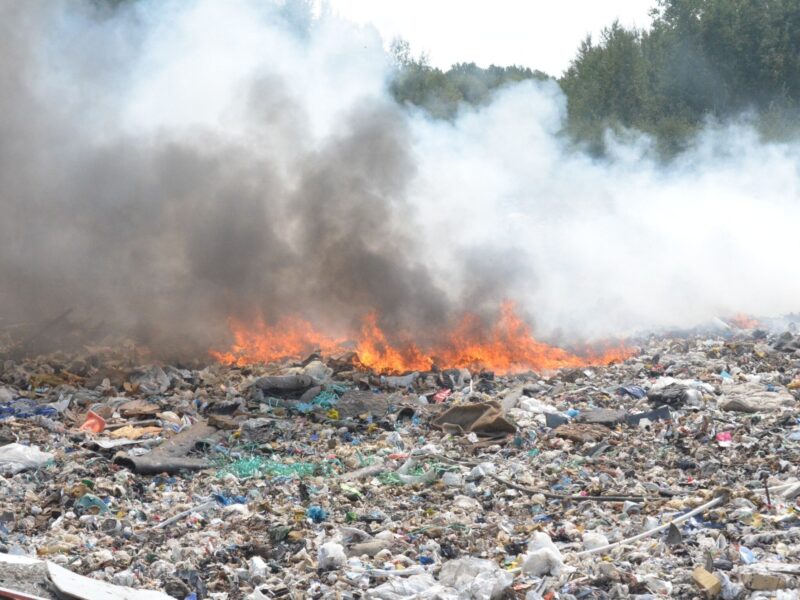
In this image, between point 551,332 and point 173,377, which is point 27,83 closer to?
point 173,377

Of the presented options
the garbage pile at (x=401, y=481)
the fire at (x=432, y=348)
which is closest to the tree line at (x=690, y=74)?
the fire at (x=432, y=348)

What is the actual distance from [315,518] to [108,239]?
26.0 ft

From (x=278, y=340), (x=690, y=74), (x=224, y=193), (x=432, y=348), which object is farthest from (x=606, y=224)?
(x=690, y=74)

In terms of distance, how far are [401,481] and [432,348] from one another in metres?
4.77

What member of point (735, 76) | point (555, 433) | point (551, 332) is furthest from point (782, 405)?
point (735, 76)

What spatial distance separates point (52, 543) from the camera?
575 centimetres

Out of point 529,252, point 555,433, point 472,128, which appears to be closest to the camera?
point 555,433

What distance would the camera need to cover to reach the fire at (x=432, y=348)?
1145 centimetres

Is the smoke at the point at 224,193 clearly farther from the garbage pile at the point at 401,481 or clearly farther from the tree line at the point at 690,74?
the tree line at the point at 690,74

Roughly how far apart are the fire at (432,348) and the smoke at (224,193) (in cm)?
24

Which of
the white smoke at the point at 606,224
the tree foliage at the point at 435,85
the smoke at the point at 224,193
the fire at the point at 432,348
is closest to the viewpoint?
the fire at the point at 432,348

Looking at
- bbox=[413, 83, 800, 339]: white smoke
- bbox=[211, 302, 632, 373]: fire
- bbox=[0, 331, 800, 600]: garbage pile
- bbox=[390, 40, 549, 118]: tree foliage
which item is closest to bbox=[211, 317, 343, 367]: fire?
bbox=[211, 302, 632, 373]: fire

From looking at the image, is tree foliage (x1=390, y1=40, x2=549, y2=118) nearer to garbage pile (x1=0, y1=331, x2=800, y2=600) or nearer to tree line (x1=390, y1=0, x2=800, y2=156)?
tree line (x1=390, y1=0, x2=800, y2=156)

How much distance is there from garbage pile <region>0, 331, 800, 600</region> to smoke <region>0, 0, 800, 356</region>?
1.69 m
